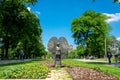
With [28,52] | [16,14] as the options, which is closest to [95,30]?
[16,14]

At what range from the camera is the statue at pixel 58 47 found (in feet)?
87.5

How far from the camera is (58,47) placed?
2661 centimetres

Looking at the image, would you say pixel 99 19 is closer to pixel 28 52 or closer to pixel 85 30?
pixel 85 30

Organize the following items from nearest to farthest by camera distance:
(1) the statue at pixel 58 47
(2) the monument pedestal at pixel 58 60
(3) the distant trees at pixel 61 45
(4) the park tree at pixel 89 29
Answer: (2) the monument pedestal at pixel 58 60, (1) the statue at pixel 58 47, (3) the distant trees at pixel 61 45, (4) the park tree at pixel 89 29

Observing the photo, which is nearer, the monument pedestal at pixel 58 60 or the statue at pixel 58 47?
the monument pedestal at pixel 58 60

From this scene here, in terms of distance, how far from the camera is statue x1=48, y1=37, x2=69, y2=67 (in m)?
26.7

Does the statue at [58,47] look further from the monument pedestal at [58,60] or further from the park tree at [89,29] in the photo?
the park tree at [89,29]

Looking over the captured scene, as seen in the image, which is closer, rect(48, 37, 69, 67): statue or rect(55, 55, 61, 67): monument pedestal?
rect(55, 55, 61, 67): monument pedestal

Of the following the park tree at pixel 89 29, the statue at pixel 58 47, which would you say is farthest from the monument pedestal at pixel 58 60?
the park tree at pixel 89 29

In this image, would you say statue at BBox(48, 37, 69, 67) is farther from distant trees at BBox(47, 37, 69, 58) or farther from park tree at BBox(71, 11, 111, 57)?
park tree at BBox(71, 11, 111, 57)

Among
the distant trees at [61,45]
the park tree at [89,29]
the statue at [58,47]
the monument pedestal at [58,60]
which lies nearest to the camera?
the monument pedestal at [58,60]

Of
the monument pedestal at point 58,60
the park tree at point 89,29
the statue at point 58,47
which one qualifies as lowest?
the monument pedestal at point 58,60

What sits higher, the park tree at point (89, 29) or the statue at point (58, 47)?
the park tree at point (89, 29)

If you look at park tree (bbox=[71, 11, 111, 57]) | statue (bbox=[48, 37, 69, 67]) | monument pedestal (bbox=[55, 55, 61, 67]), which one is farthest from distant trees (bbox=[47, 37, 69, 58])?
park tree (bbox=[71, 11, 111, 57])
